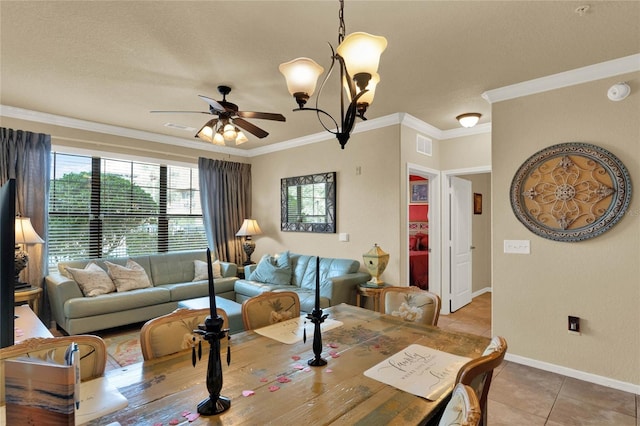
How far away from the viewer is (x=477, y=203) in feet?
20.4

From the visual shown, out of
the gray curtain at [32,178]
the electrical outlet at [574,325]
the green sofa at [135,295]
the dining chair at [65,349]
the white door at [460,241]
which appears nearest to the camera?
the dining chair at [65,349]

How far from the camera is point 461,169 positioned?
15.3 feet

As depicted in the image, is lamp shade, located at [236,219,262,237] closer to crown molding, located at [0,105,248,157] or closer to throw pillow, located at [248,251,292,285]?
throw pillow, located at [248,251,292,285]

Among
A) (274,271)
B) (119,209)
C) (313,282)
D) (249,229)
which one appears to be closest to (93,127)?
(119,209)

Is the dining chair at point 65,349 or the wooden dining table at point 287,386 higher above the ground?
the dining chair at point 65,349

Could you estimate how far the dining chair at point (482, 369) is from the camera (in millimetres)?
1062

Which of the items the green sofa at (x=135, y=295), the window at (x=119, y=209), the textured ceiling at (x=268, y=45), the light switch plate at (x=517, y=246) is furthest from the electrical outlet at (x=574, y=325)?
the window at (x=119, y=209)

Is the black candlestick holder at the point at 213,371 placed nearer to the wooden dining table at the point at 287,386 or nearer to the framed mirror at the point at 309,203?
the wooden dining table at the point at 287,386

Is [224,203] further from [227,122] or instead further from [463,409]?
[463,409]

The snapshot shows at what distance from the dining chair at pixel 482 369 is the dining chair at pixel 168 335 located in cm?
98

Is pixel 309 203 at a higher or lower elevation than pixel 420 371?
higher

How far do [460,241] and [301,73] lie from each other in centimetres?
421

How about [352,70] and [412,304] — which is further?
[412,304]

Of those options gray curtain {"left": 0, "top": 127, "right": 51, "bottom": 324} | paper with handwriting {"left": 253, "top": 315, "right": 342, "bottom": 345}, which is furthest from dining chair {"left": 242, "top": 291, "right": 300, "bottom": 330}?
gray curtain {"left": 0, "top": 127, "right": 51, "bottom": 324}
